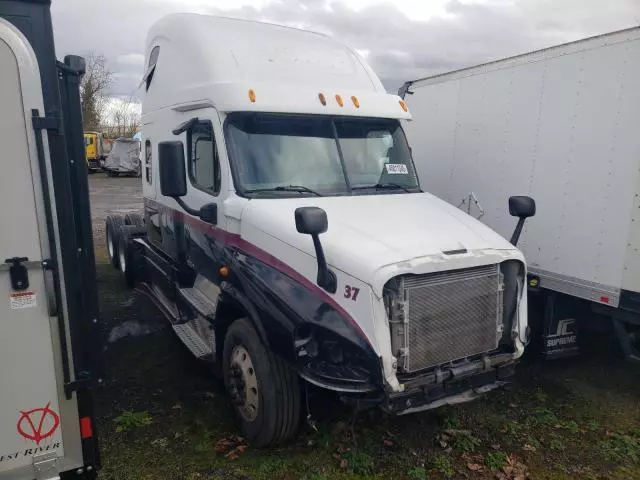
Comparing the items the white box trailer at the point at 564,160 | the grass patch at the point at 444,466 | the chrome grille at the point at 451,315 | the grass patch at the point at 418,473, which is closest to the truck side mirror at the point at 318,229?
the chrome grille at the point at 451,315

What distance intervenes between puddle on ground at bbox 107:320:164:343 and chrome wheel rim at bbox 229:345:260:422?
263 cm

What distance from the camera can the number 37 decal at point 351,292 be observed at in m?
3.40

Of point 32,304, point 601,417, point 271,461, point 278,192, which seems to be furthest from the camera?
point 601,417

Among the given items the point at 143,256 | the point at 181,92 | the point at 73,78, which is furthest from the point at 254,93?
Answer: the point at 143,256

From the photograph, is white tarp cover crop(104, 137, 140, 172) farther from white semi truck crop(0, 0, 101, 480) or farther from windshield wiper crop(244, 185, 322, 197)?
white semi truck crop(0, 0, 101, 480)

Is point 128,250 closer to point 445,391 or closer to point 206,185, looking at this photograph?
point 206,185

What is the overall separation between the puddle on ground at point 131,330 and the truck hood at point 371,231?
3.00 m

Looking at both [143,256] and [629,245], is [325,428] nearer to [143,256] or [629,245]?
[629,245]

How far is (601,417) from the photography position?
4746 mm

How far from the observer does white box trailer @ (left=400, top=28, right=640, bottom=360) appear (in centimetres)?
462

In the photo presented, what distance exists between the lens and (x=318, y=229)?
337cm

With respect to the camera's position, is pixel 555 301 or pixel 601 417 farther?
pixel 555 301

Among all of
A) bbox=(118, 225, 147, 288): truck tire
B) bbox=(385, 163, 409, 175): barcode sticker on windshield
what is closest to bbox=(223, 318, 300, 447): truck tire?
bbox=(385, 163, 409, 175): barcode sticker on windshield

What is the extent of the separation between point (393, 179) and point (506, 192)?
1.75 m
